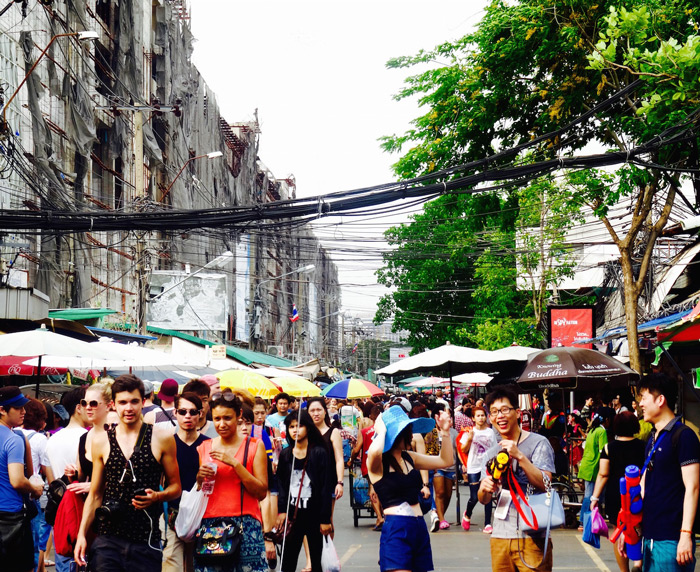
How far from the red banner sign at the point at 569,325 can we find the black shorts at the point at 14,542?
18.0 metres

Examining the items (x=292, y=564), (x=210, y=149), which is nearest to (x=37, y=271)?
(x=292, y=564)

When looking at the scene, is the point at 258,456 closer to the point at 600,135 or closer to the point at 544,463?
the point at 544,463

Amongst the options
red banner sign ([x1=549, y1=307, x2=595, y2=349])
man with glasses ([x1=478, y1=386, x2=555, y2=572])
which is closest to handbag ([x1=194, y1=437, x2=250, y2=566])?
man with glasses ([x1=478, y1=386, x2=555, y2=572])

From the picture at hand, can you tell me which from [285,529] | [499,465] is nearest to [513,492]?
[499,465]

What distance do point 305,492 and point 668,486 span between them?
12.3 ft

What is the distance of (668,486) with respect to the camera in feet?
18.2

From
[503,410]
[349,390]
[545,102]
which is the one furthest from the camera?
[349,390]

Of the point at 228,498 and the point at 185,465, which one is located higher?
the point at 185,465

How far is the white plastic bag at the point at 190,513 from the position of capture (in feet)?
19.7

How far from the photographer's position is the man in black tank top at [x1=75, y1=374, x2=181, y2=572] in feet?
18.0

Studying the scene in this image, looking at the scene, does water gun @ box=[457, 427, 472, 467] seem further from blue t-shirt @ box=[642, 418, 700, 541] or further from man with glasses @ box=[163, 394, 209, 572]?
blue t-shirt @ box=[642, 418, 700, 541]

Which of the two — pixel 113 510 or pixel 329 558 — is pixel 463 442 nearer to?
pixel 329 558

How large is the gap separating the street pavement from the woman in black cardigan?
200 cm

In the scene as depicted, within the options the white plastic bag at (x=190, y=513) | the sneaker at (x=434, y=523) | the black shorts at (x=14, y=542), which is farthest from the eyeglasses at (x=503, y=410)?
the sneaker at (x=434, y=523)
